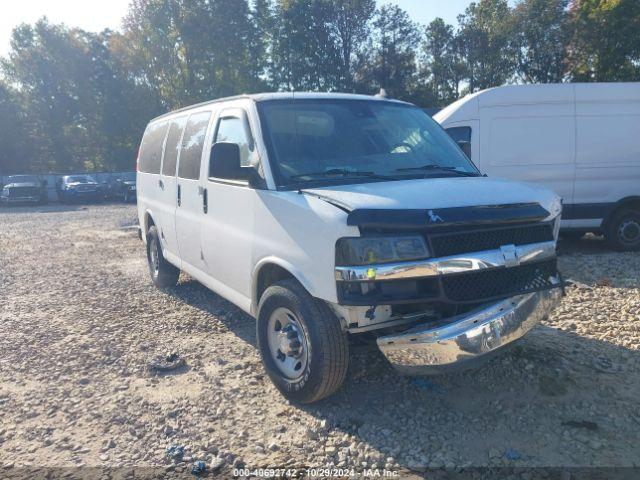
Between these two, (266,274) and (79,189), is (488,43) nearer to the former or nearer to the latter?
(79,189)

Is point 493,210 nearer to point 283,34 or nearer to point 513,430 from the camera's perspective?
point 513,430

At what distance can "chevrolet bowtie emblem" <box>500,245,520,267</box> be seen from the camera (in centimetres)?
313

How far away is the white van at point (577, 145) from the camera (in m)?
8.34

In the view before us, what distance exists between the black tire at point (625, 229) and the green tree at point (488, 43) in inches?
1163

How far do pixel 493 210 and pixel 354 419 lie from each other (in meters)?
1.60

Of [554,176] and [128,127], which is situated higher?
[128,127]

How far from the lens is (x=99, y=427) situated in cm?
352

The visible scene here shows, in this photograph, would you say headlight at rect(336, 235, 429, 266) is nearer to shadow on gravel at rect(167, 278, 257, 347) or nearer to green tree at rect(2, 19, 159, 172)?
shadow on gravel at rect(167, 278, 257, 347)

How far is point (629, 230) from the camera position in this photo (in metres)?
8.40

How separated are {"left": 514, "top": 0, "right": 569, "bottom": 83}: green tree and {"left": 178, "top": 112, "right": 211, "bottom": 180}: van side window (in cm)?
3090

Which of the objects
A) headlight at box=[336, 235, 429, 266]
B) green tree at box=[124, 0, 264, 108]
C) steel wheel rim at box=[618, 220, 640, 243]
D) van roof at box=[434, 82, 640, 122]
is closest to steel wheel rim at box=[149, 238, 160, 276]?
headlight at box=[336, 235, 429, 266]

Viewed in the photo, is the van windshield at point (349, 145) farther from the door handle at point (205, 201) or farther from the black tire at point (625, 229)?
the black tire at point (625, 229)

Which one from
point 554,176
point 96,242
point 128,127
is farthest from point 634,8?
point 128,127

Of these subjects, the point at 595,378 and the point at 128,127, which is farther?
the point at 128,127
